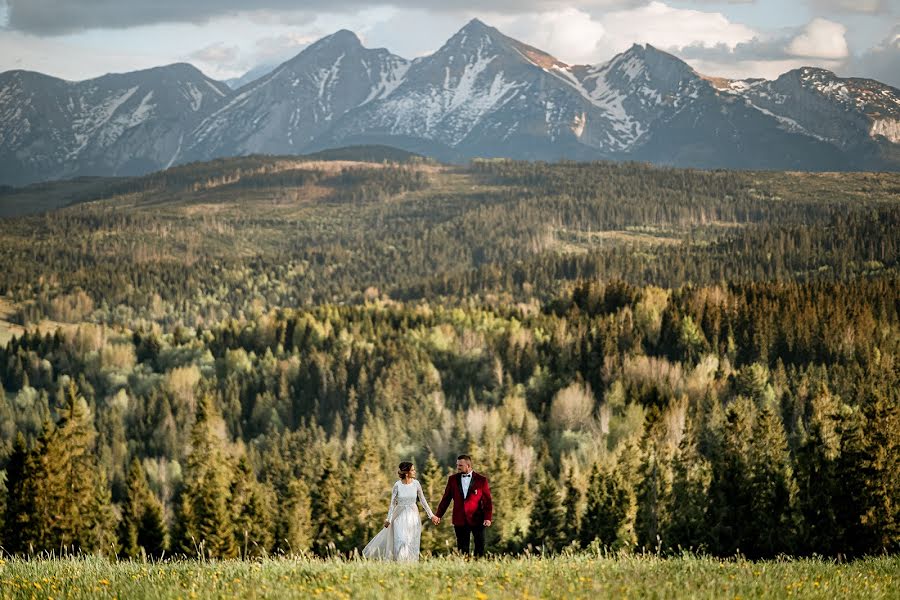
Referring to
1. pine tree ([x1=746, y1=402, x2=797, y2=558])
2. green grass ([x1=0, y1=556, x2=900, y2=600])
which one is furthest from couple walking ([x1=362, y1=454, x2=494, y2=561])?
pine tree ([x1=746, y1=402, x2=797, y2=558])

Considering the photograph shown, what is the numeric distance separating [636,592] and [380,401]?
17800 centimetres

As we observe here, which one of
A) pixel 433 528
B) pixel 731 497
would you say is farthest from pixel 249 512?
pixel 731 497

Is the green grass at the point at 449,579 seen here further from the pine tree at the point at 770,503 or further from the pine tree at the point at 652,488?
the pine tree at the point at 652,488

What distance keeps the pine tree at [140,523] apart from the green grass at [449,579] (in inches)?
2597

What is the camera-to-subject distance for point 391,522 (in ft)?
96.7

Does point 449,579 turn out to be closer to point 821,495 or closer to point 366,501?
point 821,495

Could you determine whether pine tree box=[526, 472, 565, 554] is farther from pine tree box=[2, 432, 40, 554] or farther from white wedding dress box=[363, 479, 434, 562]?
white wedding dress box=[363, 479, 434, 562]

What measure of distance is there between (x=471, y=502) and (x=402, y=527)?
2.07 metres

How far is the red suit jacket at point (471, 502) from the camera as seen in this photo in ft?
96.4

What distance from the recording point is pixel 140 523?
297 ft

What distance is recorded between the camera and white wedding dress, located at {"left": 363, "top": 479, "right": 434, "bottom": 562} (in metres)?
29.3

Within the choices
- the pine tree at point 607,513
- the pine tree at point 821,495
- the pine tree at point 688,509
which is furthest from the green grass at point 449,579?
the pine tree at point 607,513

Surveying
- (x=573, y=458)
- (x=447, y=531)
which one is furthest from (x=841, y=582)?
(x=573, y=458)

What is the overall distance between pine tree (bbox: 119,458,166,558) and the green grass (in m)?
66.0
